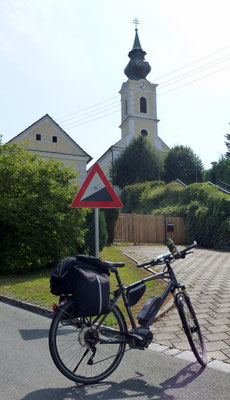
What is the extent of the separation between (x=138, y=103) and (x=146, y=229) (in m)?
40.8

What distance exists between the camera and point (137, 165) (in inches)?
1672

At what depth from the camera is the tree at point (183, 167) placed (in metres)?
41.4

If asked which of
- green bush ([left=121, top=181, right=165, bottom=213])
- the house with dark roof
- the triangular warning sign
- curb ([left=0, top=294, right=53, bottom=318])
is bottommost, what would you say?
curb ([left=0, top=294, right=53, bottom=318])

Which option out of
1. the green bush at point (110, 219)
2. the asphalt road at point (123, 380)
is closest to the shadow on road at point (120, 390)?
the asphalt road at point (123, 380)

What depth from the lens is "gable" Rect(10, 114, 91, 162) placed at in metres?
34.3

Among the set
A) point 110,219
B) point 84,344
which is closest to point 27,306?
point 84,344

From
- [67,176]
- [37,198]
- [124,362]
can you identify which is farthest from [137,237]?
[124,362]

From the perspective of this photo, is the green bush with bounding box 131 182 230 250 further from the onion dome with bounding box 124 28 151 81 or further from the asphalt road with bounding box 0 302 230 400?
the onion dome with bounding box 124 28 151 81

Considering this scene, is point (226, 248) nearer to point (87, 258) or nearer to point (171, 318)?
point (171, 318)

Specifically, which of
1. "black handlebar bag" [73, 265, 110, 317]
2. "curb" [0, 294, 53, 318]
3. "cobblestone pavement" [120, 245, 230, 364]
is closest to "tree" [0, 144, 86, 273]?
A: "curb" [0, 294, 53, 318]

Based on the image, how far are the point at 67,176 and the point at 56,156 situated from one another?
23.0 m

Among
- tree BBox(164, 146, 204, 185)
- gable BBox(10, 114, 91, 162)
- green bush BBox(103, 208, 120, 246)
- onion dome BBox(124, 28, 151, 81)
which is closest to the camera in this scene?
green bush BBox(103, 208, 120, 246)

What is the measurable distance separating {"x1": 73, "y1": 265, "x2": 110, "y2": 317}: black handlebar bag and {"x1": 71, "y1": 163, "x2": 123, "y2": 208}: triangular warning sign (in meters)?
Answer: 2.73

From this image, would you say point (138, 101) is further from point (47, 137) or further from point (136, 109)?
point (47, 137)
